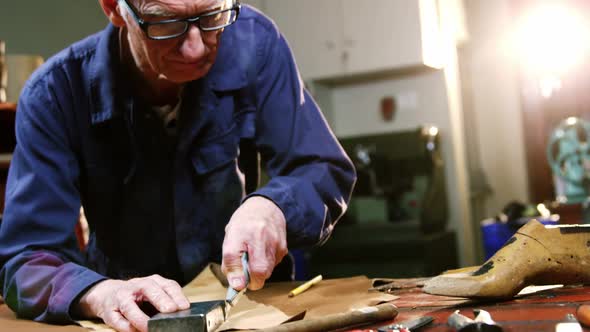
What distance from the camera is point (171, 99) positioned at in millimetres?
1236

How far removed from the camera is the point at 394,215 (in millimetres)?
3656

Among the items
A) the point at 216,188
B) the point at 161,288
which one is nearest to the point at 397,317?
the point at 161,288

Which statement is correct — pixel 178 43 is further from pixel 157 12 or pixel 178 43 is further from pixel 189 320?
pixel 189 320

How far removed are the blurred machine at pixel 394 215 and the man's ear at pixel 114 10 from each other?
235 centimetres

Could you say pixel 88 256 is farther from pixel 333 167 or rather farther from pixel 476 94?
pixel 476 94

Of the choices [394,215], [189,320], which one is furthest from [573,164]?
[189,320]

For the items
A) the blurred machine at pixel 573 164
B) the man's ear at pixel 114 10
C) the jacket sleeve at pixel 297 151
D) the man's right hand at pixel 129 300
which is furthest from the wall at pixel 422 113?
the man's right hand at pixel 129 300

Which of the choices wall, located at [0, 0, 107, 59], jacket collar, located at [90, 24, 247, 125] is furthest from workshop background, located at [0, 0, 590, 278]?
jacket collar, located at [90, 24, 247, 125]

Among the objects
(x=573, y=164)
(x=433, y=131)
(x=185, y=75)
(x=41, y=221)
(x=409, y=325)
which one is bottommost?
(x=573, y=164)

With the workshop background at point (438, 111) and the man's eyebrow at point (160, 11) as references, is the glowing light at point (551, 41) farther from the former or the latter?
the man's eyebrow at point (160, 11)

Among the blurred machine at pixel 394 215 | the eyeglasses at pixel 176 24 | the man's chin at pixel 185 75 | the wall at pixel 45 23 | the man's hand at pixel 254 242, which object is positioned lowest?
the blurred machine at pixel 394 215

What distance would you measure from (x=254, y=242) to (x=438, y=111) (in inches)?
135

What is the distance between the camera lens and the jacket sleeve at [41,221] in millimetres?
997

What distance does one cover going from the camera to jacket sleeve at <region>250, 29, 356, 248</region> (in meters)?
1.07
